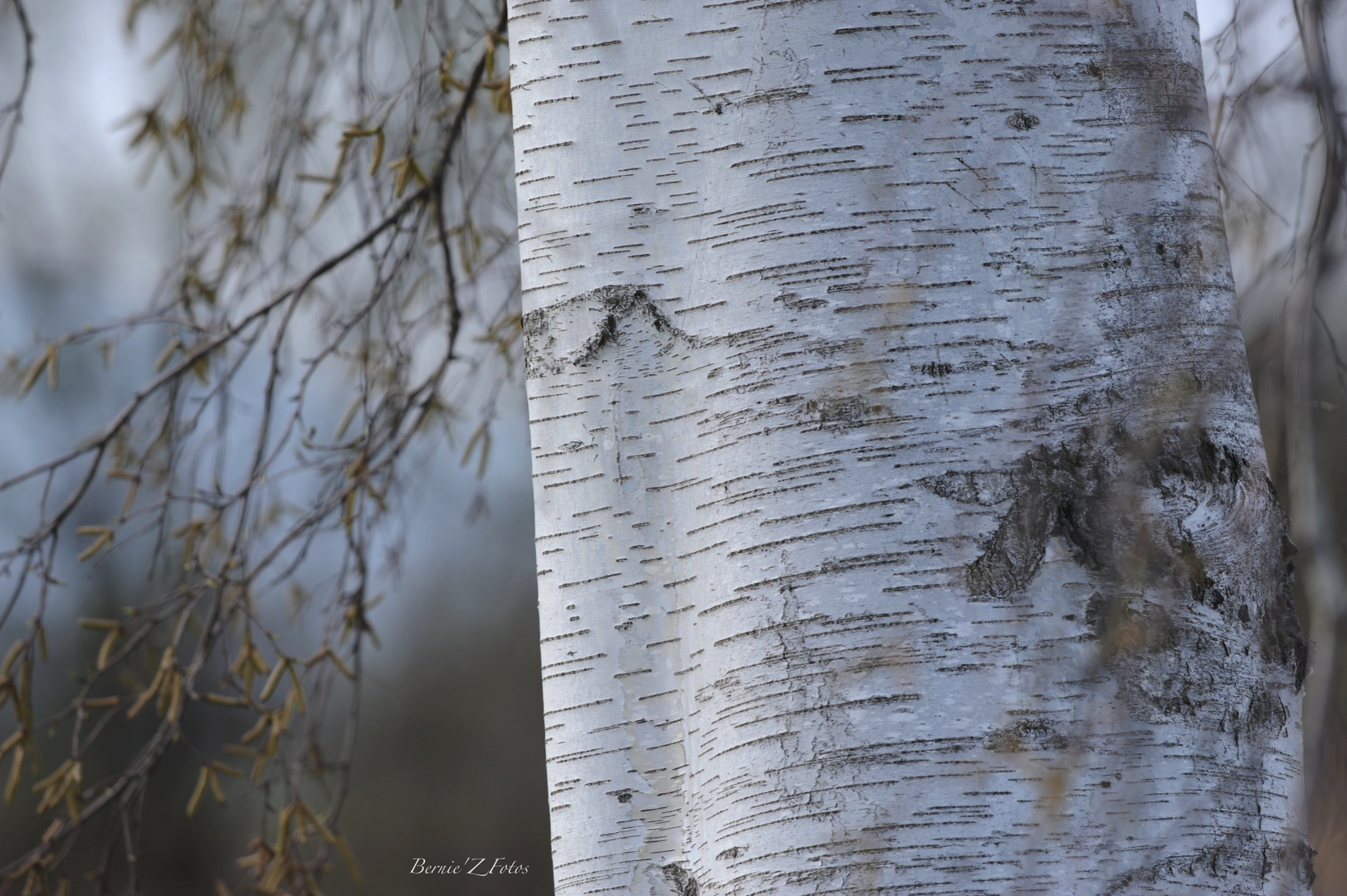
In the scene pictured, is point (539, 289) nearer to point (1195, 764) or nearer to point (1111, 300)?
point (1111, 300)

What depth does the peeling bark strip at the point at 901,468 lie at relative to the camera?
1.92 ft

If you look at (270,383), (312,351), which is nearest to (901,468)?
(270,383)

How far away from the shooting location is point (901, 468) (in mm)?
610

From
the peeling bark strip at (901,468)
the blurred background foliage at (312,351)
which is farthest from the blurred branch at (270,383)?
the peeling bark strip at (901,468)

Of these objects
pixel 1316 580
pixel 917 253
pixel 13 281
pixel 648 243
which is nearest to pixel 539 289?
pixel 648 243

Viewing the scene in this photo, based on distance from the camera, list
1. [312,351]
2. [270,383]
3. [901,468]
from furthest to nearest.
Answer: [312,351] < [270,383] < [901,468]

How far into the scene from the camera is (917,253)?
63 centimetres

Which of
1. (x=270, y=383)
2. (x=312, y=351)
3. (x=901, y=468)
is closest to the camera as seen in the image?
(x=901, y=468)

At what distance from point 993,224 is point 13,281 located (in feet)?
18.9

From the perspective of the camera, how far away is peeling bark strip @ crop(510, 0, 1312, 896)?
59cm
